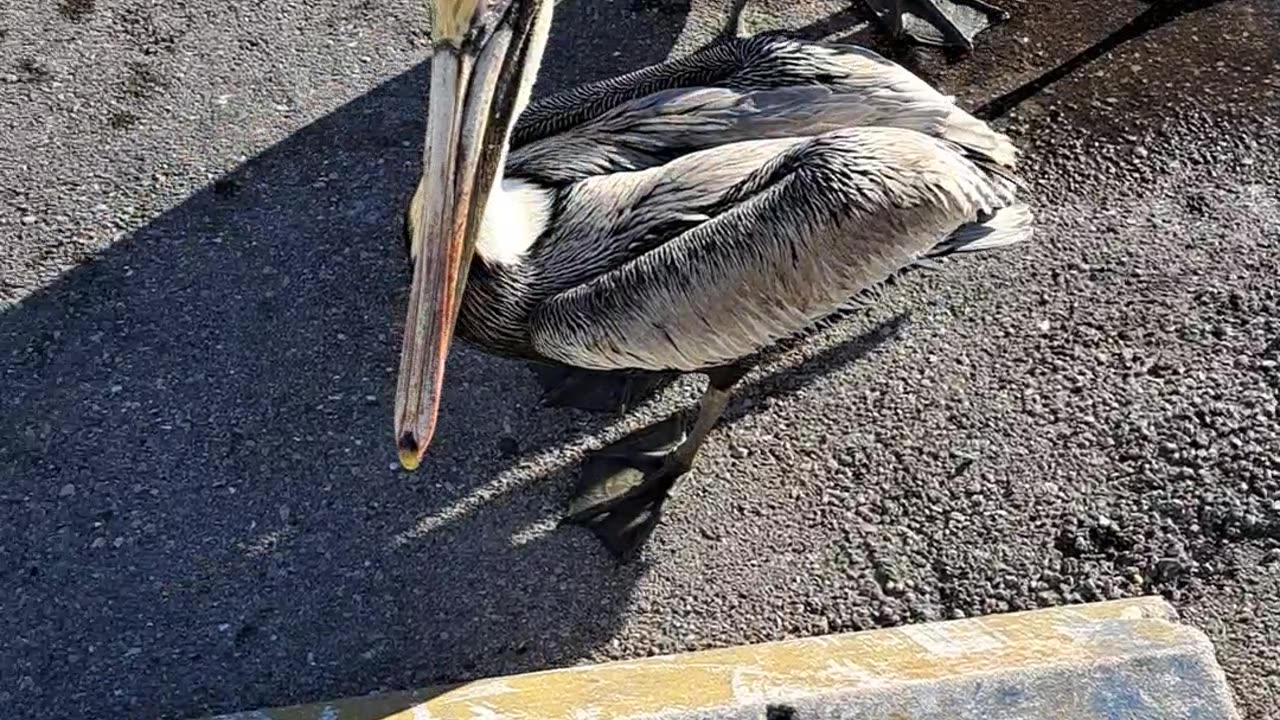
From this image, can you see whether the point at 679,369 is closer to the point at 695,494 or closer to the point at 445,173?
the point at 695,494

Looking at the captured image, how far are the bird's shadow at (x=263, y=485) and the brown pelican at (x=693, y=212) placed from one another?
378 millimetres

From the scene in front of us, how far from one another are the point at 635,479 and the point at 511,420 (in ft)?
1.29

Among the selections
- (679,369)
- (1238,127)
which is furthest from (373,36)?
(1238,127)

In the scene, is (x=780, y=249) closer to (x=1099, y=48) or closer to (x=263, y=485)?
(x=263, y=485)

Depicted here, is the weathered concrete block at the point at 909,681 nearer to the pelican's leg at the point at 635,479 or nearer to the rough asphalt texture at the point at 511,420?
the rough asphalt texture at the point at 511,420

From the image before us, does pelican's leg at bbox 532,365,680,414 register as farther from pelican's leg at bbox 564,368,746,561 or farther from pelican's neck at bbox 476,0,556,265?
pelican's neck at bbox 476,0,556,265

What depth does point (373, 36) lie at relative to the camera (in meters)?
4.33

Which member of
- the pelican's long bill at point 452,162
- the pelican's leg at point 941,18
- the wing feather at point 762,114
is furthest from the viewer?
the pelican's leg at point 941,18

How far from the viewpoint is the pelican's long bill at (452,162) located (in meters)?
2.19

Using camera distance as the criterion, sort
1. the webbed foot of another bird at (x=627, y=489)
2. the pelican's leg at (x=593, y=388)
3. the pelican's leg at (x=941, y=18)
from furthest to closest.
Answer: the pelican's leg at (x=941, y=18) → the pelican's leg at (x=593, y=388) → the webbed foot of another bird at (x=627, y=489)

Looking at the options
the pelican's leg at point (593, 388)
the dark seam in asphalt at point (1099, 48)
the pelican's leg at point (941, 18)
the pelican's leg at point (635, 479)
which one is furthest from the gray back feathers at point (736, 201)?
the pelican's leg at point (941, 18)

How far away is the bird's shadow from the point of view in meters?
2.96

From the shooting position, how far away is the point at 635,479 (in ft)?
10.6

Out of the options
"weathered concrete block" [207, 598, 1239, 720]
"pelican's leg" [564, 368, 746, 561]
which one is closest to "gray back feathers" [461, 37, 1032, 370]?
"pelican's leg" [564, 368, 746, 561]
